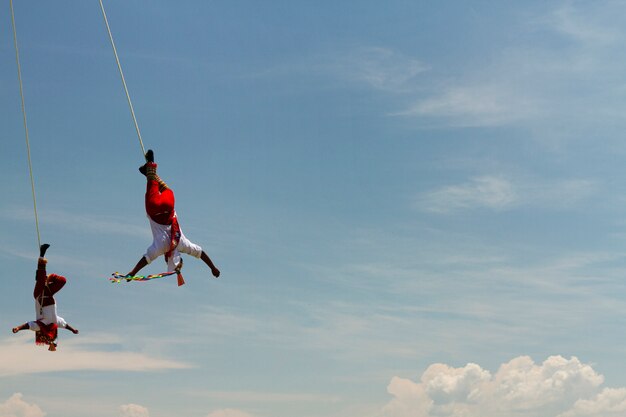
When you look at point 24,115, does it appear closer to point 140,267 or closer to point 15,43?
point 15,43

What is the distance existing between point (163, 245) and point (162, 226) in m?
0.51

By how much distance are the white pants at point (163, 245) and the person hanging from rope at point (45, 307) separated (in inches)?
174

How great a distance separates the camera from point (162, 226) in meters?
19.6

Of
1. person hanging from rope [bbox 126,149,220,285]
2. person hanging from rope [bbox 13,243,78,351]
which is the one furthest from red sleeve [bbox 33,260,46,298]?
person hanging from rope [bbox 126,149,220,285]

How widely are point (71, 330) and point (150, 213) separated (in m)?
5.46

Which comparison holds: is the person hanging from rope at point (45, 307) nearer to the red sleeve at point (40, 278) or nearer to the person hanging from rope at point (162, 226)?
the red sleeve at point (40, 278)

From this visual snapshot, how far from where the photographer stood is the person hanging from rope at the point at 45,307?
2184 cm

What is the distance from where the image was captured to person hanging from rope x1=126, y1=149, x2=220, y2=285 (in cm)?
1953

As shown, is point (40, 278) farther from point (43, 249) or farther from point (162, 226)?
point (162, 226)

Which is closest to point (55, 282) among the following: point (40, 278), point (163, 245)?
point (40, 278)

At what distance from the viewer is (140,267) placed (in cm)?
1936

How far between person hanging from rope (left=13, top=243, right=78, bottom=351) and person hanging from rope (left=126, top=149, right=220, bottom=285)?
4.37 m

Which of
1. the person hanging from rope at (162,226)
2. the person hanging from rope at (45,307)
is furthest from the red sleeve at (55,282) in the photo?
the person hanging from rope at (162,226)

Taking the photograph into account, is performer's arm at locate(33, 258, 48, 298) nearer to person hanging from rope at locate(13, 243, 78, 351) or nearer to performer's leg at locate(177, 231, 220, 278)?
person hanging from rope at locate(13, 243, 78, 351)
